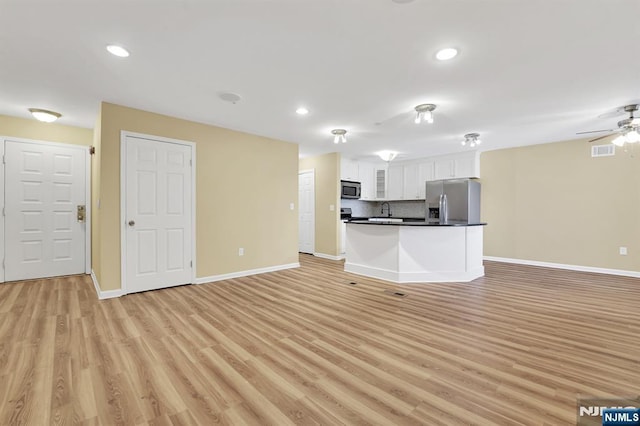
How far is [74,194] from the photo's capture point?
483cm

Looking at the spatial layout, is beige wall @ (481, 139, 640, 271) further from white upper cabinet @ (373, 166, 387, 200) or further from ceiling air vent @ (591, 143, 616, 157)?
white upper cabinet @ (373, 166, 387, 200)

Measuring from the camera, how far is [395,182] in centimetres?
772

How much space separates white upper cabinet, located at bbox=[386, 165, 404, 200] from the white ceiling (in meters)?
3.30

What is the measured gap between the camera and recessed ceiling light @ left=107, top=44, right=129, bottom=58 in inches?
93.9

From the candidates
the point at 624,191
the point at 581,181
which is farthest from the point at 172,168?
the point at 624,191

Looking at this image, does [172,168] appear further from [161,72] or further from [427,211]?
[427,211]

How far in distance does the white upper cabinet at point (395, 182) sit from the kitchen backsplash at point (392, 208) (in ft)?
1.53

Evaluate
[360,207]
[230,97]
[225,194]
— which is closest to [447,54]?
[230,97]

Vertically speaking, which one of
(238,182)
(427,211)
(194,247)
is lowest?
A: (194,247)

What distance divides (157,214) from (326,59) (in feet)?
10.6

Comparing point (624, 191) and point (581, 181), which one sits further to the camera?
point (581, 181)

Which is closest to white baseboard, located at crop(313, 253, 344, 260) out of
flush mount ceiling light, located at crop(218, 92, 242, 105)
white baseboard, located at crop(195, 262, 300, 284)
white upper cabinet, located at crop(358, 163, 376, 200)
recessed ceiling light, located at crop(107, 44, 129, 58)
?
white baseboard, located at crop(195, 262, 300, 284)

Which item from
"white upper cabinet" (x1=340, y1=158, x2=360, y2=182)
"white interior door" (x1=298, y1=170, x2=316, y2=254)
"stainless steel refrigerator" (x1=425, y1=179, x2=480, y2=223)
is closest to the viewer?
"stainless steel refrigerator" (x1=425, y1=179, x2=480, y2=223)

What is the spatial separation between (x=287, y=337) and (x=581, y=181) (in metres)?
6.29
